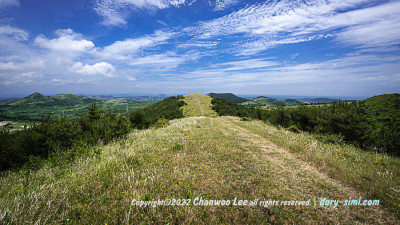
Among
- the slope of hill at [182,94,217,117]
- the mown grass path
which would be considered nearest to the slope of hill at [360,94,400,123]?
the slope of hill at [182,94,217,117]

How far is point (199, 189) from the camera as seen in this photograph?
5.22m

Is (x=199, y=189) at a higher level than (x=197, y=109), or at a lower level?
lower

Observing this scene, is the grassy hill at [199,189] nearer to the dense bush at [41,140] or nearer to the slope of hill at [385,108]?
the dense bush at [41,140]

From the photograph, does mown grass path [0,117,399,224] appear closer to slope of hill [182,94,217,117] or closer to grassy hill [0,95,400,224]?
grassy hill [0,95,400,224]

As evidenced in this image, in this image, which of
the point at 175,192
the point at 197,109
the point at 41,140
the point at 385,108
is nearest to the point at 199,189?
the point at 175,192

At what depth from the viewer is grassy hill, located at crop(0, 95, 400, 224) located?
12.8ft

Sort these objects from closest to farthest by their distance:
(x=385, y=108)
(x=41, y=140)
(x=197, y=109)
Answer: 1. (x=41, y=140)
2. (x=197, y=109)
3. (x=385, y=108)

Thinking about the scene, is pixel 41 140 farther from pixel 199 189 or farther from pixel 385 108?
pixel 385 108

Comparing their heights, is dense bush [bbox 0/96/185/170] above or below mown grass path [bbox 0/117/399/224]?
above

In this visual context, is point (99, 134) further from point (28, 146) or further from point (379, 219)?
point (379, 219)

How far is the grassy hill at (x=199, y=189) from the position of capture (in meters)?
3.91

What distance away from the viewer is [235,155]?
8.81 m

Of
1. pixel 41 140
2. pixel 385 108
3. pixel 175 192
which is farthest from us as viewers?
pixel 385 108

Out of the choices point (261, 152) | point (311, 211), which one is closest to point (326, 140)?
point (261, 152)
